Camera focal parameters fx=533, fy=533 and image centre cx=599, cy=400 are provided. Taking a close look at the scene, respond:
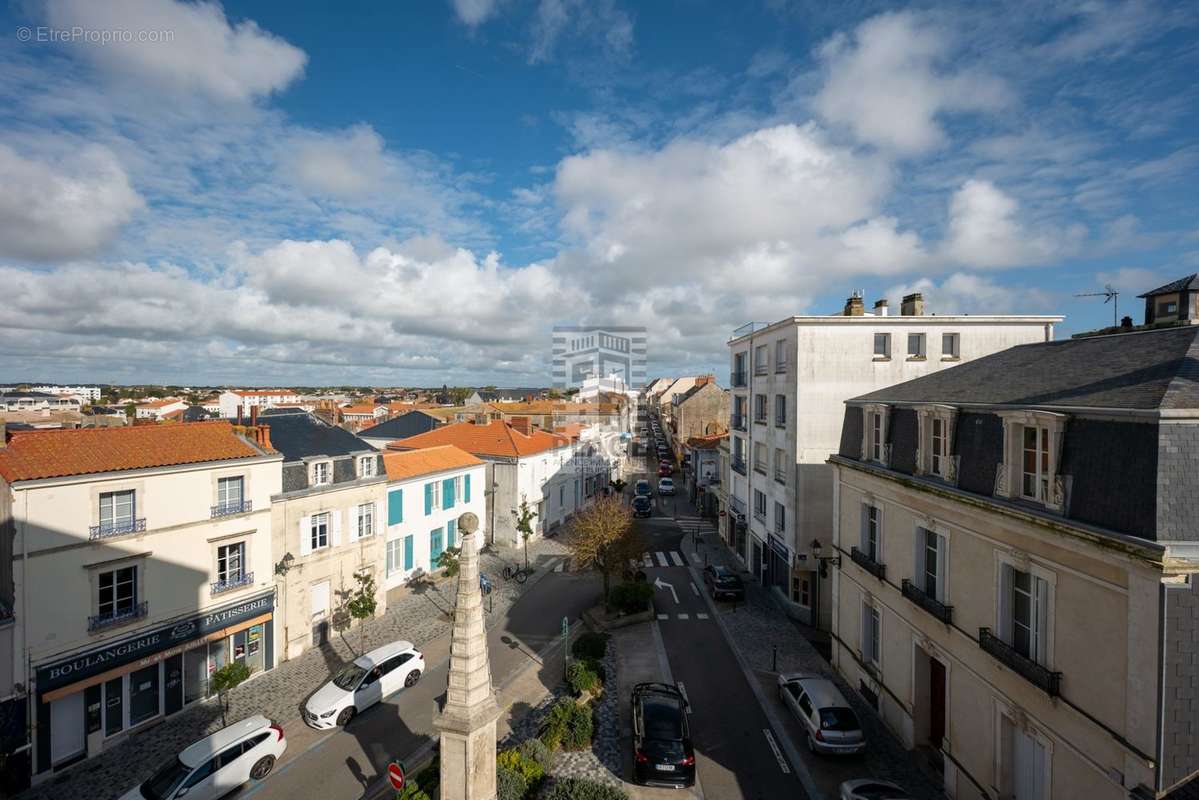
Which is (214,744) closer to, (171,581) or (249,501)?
(171,581)

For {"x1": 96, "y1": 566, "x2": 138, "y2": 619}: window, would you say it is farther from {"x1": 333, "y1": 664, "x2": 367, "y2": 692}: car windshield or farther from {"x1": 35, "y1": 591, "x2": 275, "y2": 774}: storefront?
{"x1": 333, "y1": 664, "x2": 367, "y2": 692}: car windshield

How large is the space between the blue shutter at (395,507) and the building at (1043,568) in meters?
20.6

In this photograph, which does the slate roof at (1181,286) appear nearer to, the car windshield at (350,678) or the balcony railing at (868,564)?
the balcony railing at (868,564)

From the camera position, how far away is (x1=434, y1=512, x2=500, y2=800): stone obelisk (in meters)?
9.54

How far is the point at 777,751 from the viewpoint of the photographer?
1496 cm

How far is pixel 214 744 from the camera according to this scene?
13430 millimetres

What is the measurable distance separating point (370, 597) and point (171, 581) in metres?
6.88

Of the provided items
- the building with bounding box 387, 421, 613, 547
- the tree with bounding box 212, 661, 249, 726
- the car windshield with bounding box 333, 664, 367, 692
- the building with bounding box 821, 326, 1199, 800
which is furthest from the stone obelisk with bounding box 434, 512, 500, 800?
the building with bounding box 387, 421, 613, 547

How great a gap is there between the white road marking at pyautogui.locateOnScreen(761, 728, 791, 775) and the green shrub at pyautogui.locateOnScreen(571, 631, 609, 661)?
20.3 feet

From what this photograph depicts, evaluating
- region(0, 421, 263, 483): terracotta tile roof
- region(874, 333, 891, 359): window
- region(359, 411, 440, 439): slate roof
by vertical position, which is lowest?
region(359, 411, 440, 439): slate roof

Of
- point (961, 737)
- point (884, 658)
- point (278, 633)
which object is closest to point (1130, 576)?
point (961, 737)

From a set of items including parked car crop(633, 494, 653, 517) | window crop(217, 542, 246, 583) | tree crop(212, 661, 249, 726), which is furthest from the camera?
parked car crop(633, 494, 653, 517)

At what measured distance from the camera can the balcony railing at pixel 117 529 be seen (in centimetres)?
1513

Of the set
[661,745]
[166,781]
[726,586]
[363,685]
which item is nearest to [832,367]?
[726,586]
